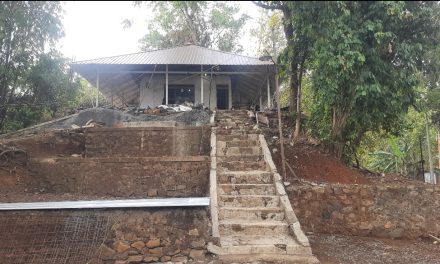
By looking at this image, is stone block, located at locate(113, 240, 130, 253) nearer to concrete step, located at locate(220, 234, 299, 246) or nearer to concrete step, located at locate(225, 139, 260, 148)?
concrete step, located at locate(220, 234, 299, 246)

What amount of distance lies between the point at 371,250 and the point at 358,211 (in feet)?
3.66

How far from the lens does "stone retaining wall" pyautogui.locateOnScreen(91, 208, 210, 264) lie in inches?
224

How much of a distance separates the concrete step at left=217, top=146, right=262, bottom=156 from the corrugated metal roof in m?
6.13

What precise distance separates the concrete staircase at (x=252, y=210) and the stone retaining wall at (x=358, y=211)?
2.65 ft

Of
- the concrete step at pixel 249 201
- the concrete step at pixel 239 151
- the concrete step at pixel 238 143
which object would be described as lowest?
the concrete step at pixel 249 201

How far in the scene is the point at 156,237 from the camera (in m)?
5.84

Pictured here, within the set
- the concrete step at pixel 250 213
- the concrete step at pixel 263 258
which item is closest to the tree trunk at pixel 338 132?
the concrete step at pixel 250 213

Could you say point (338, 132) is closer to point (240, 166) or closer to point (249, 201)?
point (240, 166)

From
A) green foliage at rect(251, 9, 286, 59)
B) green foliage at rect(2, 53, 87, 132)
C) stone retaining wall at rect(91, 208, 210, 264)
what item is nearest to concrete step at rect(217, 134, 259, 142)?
stone retaining wall at rect(91, 208, 210, 264)

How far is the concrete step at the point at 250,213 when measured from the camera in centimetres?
657

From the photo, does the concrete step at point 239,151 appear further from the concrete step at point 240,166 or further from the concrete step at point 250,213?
the concrete step at point 250,213

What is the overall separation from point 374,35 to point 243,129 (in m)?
4.39

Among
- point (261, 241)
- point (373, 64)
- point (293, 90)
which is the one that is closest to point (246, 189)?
point (261, 241)

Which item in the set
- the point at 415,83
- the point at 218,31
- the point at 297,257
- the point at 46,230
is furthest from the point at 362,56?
the point at 218,31
